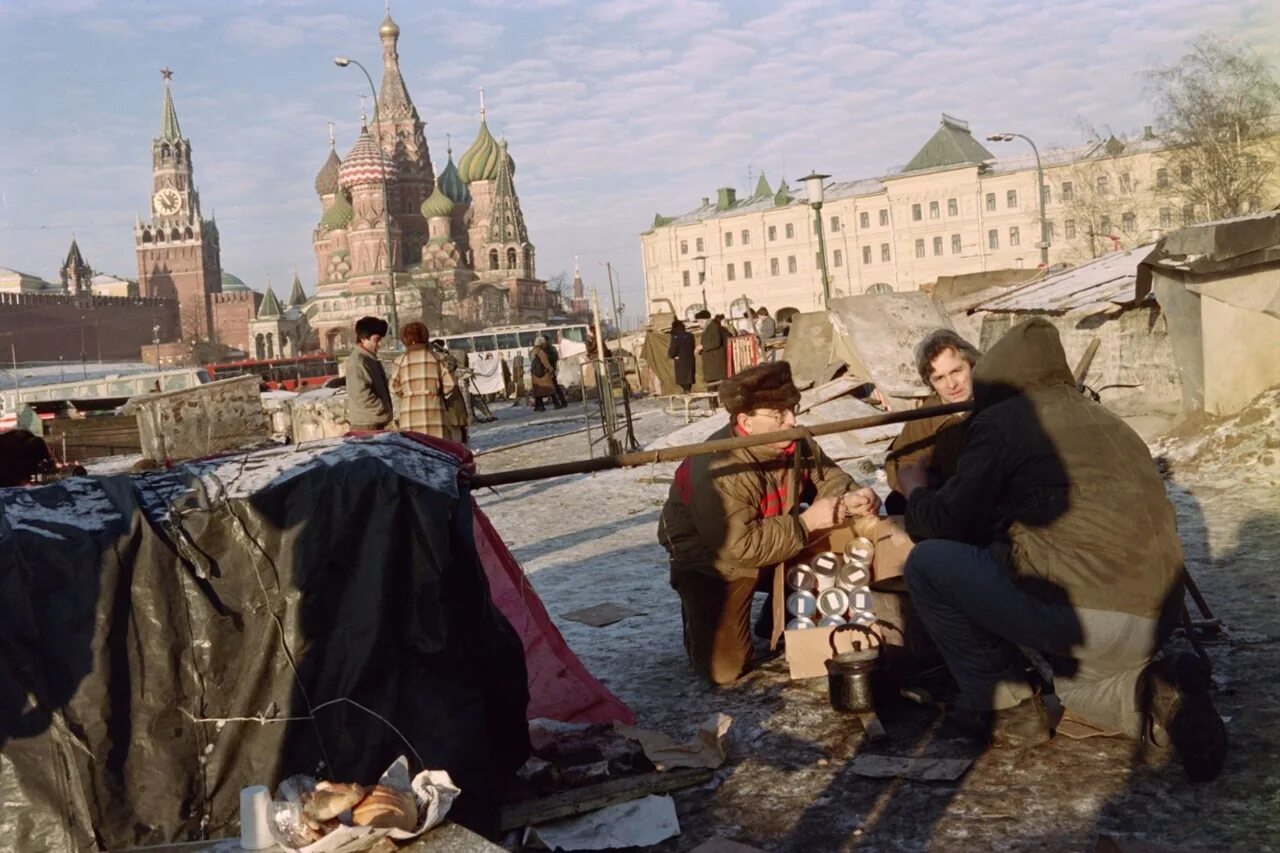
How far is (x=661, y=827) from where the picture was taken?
12.2 ft

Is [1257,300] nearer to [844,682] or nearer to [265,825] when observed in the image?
[844,682]

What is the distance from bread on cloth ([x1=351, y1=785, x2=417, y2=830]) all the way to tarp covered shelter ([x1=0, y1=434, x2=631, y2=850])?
27.3 inches

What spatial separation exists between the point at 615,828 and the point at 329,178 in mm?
105446

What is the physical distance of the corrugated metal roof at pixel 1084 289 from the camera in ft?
38.3

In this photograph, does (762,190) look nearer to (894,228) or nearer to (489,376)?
(894,228)

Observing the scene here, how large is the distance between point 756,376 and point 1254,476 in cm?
563

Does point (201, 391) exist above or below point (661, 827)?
above

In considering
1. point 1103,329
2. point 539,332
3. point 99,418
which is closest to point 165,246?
point 539,332

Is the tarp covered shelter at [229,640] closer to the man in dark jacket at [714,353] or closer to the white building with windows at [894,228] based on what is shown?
the man in dark jacket at [714,353]

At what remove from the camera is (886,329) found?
1488 centimetres

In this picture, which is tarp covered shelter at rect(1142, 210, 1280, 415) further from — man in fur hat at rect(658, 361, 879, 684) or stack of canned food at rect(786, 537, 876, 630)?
stack of canned food at rect(786, 537, 876, 630)

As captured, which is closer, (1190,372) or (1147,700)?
(1147,700)

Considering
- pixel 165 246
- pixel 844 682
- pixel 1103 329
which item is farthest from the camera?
pixel 165 246

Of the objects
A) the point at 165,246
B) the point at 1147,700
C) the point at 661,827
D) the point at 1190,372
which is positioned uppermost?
the point at 165,246
